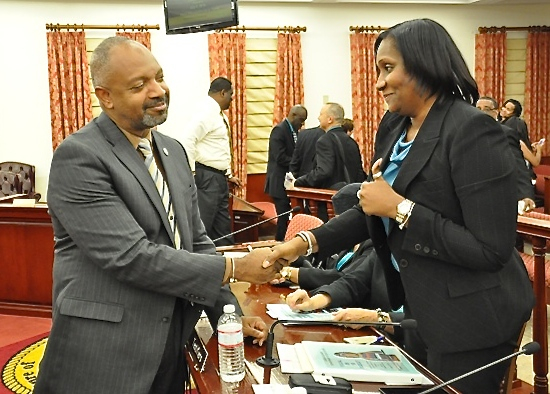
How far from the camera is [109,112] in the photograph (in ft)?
6.03

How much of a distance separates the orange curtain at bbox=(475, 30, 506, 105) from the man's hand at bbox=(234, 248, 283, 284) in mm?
7708

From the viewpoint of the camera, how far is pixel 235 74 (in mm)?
8031

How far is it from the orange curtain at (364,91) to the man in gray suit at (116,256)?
6.85m

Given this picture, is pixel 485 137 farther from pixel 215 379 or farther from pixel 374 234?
pixel 215 379

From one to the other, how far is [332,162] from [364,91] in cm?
343

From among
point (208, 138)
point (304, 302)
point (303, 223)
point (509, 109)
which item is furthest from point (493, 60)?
→ point (304, 302)

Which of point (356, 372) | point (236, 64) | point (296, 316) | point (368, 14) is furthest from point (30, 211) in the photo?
point (368, 14)

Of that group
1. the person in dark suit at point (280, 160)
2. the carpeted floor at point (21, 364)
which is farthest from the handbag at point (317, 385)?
the person in dark suit at point (280, 160)

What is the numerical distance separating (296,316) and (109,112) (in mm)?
996

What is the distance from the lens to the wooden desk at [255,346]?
5.44 feet

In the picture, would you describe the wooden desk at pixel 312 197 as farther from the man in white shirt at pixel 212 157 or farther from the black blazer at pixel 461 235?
the black blazer at pixel 461 235

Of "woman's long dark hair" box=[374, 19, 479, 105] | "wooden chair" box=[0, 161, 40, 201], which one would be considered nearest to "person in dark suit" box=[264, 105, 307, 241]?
"wooden chair" box=[0, 161, 40, 201]

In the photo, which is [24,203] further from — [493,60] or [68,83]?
[493,60]

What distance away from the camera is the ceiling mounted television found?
541 cm
